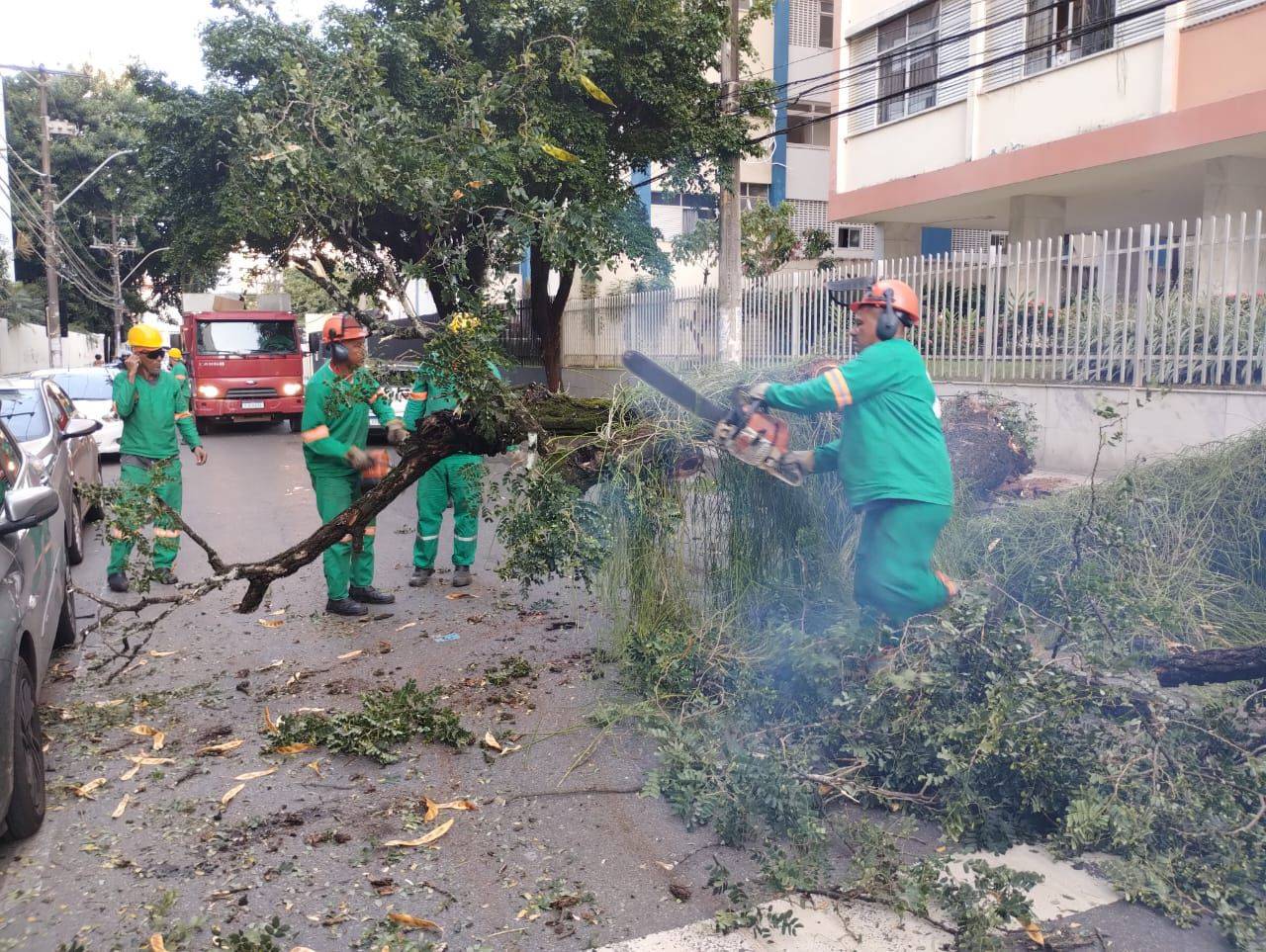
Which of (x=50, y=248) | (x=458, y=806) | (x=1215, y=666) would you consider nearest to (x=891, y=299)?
(x=1215, y=666)

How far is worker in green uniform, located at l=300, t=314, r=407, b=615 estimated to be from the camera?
6.61 m

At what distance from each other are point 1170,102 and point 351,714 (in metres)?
13.1

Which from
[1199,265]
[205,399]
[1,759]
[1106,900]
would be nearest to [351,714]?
[1,759]

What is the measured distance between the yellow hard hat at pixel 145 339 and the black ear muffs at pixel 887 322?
5398 mm

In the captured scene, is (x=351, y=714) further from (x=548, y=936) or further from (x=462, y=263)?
(x=462, y=263)

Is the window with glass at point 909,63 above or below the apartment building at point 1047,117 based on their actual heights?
above

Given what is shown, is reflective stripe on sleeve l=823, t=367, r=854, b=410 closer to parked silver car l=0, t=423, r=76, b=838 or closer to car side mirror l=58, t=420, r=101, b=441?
parked silver car l=0, t=423, r=76, b=838

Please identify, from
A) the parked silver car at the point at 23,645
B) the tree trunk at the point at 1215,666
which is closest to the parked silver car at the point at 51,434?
the parked silver car at the point at 23,645

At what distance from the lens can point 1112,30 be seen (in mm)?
14141

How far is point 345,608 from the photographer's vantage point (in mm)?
6840

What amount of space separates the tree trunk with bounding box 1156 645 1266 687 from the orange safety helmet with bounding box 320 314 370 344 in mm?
4953

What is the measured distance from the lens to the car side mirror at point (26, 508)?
12.5 feet

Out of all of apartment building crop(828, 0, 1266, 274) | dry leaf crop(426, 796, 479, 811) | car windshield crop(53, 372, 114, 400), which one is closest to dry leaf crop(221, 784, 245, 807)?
dry leaf crop(426, 796, 479, 811)

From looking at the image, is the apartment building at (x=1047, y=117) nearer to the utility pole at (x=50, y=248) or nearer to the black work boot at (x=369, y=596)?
the black work boot at (x=369, y=596)
